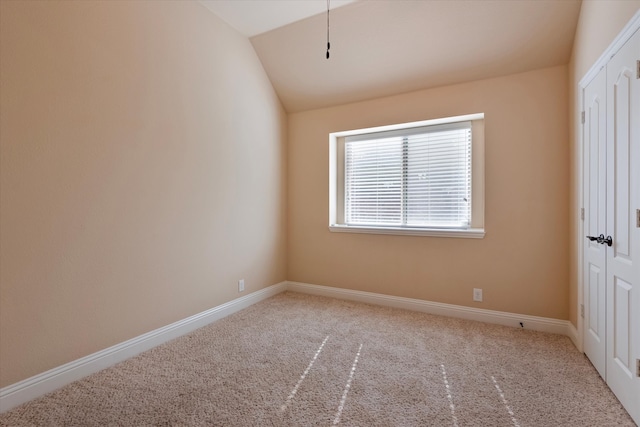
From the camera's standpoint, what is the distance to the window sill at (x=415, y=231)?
10.2ft

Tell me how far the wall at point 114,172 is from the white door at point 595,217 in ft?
10.1

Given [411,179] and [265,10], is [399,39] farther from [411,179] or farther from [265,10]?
[411,179]

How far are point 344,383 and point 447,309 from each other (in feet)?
5.62

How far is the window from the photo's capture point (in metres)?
3.27

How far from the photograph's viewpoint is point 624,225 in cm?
175

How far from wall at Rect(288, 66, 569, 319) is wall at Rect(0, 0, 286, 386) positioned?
158 cm

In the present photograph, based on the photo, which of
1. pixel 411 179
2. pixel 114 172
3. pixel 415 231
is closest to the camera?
pixel 114 172

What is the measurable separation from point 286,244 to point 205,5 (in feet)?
9.27

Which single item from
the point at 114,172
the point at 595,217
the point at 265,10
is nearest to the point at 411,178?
the point at 595,217

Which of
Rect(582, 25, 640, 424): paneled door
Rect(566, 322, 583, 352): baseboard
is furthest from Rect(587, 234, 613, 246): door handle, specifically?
Rect(566, 322, 583, 352): baseboard

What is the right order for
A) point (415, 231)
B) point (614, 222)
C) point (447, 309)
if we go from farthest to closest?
point (415, 231) < point (447, 309) < point (614, 222)

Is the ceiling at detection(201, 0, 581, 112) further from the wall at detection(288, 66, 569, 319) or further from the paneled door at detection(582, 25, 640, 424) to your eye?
the paneled door at detection(582, 25, 640, 424)

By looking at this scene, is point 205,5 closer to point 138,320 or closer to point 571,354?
point 138,320

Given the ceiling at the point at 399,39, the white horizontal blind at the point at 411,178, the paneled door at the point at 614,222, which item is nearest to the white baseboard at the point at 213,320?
the paneled door at the point at 614,222
